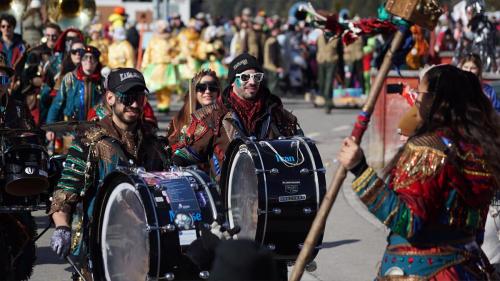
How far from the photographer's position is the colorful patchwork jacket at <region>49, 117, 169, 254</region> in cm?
643

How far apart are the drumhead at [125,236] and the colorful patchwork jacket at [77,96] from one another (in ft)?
19.6

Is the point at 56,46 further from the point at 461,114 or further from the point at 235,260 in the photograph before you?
the point at 235,260

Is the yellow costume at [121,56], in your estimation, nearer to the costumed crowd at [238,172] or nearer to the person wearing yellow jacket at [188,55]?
the person wearing yellow jacket at [188,55]

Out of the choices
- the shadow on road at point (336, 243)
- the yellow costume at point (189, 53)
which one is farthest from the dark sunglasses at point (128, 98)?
the yellow costume at point (189, 53)

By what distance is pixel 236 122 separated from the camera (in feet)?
25.5

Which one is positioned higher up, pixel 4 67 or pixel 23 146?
pixel 4 67

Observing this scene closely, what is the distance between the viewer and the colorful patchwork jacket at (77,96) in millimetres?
11984

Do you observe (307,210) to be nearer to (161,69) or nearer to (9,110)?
(9,110)

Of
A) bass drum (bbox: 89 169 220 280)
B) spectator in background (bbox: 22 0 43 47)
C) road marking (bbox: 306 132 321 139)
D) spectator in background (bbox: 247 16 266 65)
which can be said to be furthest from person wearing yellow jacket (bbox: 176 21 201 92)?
bass drum (bbox: 89 169 220 280)

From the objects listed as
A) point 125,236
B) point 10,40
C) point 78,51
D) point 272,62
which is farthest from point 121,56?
point 125,236

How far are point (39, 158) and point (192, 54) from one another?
16.6 meters

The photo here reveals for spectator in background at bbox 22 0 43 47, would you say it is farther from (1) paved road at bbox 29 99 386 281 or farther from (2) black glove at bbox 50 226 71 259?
(2) black glove at bbox 50 226 71 259

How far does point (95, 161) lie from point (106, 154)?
7cm

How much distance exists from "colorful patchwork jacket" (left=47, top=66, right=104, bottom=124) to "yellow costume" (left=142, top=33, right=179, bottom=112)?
10434 millimetres
